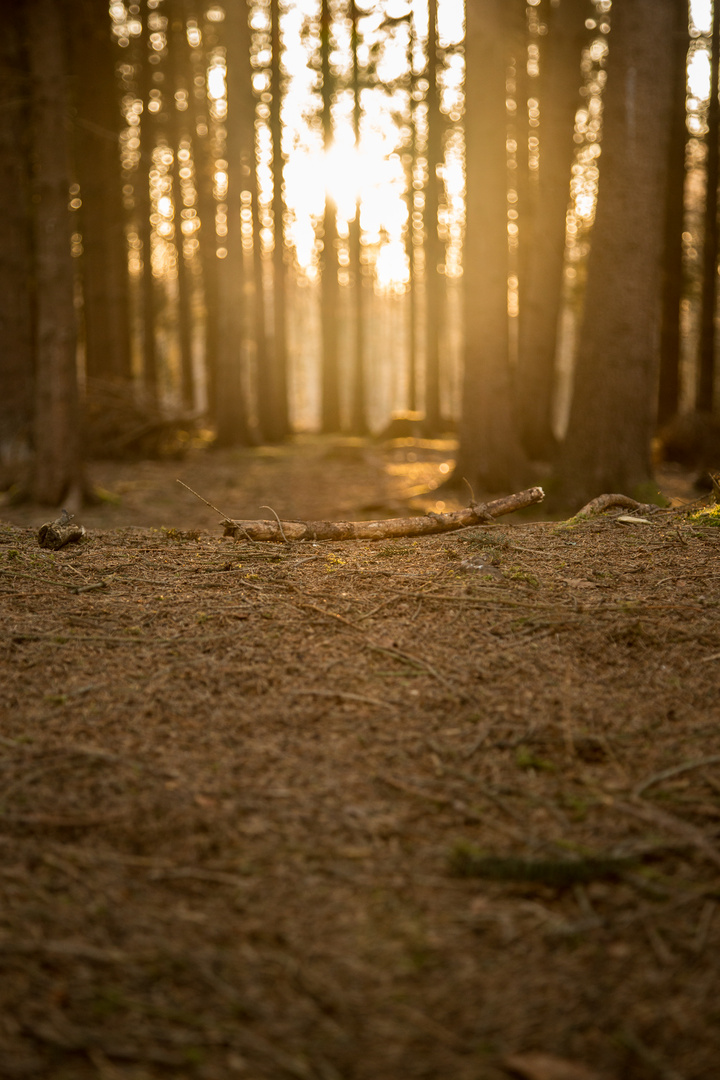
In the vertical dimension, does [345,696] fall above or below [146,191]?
below

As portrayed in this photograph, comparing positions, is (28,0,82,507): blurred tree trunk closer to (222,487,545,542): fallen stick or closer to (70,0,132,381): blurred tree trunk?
(222,487,545,542): fallen stick

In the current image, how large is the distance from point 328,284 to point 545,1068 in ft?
74.2

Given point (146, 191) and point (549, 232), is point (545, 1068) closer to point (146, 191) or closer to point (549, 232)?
point (549, 232)

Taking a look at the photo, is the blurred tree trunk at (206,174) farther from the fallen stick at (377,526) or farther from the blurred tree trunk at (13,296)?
the fallen stick at (377,526)

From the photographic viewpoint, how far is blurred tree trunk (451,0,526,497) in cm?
1041

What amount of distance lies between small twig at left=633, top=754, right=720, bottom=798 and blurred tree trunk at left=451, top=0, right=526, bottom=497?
8.01 meters

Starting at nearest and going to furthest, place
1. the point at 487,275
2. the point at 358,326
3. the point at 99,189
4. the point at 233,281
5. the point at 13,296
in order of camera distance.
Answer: the point at 487,275 < the point at 13,296 < the point at 99,189 < the point at 233,281 < the point at 358,326

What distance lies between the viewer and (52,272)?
9.54 metres

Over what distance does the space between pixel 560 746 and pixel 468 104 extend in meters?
10.3

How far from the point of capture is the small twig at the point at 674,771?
8.72 ft

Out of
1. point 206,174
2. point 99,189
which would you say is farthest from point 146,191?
point 99,189

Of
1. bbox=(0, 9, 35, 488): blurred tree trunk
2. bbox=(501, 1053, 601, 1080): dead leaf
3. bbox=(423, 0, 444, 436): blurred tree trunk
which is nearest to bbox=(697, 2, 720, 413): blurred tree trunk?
bbox=(423, 0, 444, 436): blurred tree trunk

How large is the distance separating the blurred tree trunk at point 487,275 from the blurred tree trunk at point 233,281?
298 inches

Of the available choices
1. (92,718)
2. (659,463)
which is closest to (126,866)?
(92,718)
